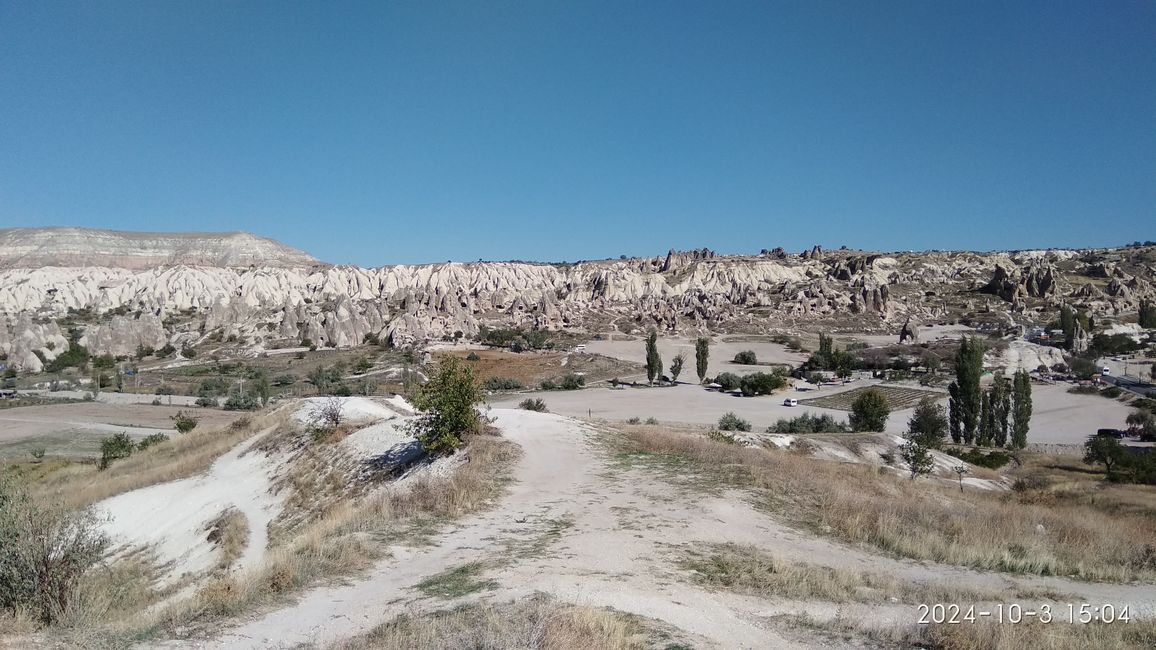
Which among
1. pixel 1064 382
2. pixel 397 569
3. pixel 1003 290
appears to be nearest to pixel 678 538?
pixel 397 569

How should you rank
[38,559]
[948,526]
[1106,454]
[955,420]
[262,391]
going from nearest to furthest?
[38,559], [948,526], [1106,454], [955,420], [262,391]

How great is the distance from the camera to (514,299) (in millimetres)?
119500

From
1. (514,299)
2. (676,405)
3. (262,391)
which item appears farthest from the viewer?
(514,299)

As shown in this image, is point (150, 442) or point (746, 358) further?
point (746, 358)

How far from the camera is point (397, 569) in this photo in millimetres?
8102

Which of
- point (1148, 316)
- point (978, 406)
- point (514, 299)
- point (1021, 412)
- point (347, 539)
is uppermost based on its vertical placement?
point (514, 299)

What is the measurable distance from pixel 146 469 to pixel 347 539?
17997mm

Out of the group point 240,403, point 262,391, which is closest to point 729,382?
point 262,391

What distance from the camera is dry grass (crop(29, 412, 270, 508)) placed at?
2025 centimetres

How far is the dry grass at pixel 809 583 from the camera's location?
7246 mm

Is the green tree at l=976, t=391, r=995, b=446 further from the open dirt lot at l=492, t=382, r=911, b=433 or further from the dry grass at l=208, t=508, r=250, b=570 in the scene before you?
the dry grass at l=208, t=508, r=250, b=570

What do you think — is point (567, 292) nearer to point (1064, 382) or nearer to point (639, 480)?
point (1064, 382)

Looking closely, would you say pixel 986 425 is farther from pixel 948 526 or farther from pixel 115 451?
pixel 115 451

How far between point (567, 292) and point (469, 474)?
118770 mm
